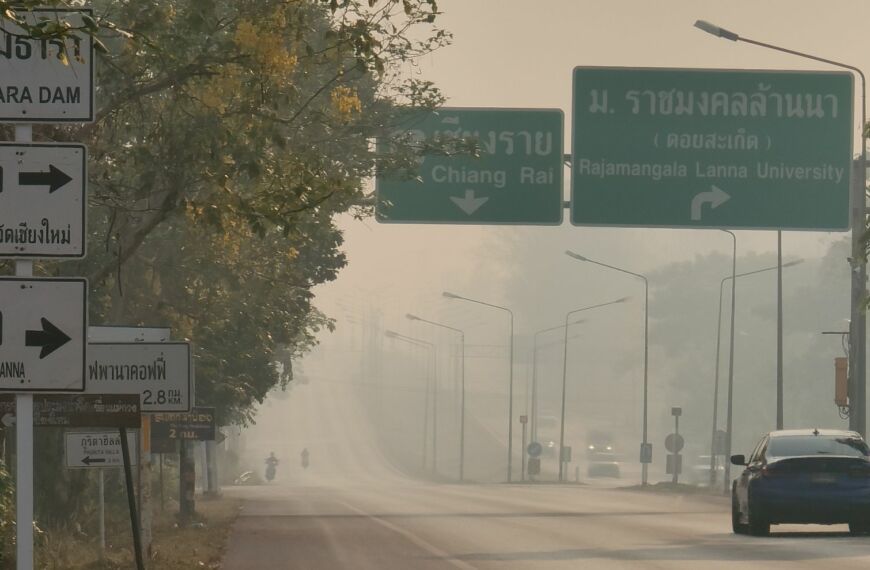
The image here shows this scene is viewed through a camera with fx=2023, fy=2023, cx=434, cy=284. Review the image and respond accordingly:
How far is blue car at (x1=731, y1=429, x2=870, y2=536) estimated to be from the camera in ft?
81.1

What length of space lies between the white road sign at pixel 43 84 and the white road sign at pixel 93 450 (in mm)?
11633

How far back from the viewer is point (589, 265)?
7525 inches

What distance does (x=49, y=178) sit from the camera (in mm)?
9703

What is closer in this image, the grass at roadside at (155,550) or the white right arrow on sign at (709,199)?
the grass at roadside at (155,550)

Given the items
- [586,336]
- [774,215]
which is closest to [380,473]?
[586,336]

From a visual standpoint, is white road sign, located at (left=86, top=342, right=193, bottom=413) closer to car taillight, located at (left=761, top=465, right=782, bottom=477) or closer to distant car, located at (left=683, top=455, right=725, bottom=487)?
car taillight, located at (left=761, top=465, right=782, bottom=477)

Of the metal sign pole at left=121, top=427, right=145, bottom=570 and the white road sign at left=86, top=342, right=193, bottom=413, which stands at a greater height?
the white road sign at left=86, top=342, right=193, bottom=413

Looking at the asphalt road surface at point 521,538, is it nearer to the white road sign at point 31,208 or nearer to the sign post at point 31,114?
the sign post at point 31,114

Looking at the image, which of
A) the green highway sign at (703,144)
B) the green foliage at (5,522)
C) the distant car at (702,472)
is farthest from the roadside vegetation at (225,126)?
the distant car at (702,472)

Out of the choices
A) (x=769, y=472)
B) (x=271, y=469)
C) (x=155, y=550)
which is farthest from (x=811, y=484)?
(x=271, y=469)

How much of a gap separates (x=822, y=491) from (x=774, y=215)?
22.8 feet

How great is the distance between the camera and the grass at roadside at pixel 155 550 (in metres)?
20.2

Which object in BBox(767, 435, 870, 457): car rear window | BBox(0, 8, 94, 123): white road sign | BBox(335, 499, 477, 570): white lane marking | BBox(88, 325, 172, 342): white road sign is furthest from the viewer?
BBox(767, 435, 870, 457): car rear window

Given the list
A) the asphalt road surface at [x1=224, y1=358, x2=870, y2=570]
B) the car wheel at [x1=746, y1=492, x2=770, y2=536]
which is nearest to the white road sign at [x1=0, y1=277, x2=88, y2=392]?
the asphalt road surface at [x1=224, y1=358, x2=870, y2=570]
